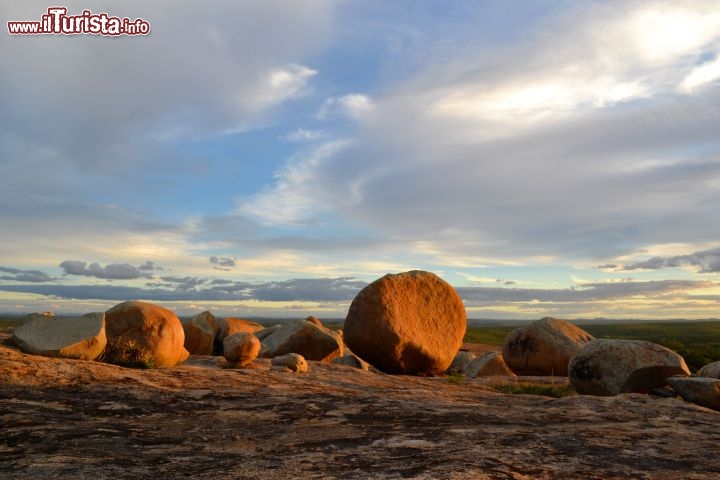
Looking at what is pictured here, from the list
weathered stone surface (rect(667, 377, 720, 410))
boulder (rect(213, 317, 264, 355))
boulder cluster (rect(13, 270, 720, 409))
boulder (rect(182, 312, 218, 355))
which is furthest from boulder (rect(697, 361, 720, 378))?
boulder (rect(182, 312, 218, 355))

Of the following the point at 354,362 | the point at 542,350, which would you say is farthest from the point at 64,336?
the point at 542,350

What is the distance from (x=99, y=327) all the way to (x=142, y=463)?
248 inches

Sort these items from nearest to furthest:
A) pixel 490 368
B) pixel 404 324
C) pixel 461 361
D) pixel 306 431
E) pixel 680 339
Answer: pixel 306 431 < pixel 404 324 < pixel 490 368 < pixel 461 361 < pixel 680 339

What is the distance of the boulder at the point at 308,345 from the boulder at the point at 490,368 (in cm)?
542

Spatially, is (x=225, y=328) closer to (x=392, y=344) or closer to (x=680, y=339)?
(x=392, y=344)

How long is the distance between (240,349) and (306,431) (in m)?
8.47

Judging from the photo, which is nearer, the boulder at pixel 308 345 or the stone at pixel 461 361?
the boulder at pixel 308 345

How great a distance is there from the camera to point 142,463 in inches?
199

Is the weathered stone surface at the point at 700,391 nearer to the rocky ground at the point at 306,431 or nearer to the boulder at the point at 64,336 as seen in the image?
the rocky ground at the point at 306,431

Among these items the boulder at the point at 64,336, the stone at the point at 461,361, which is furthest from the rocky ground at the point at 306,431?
the stone at the point at 461,361

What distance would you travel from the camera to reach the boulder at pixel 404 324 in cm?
1795

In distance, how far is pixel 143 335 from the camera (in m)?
11.7

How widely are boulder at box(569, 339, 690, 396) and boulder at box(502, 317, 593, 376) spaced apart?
993 cm

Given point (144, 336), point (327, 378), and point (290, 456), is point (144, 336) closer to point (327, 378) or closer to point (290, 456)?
point (327, 378)
